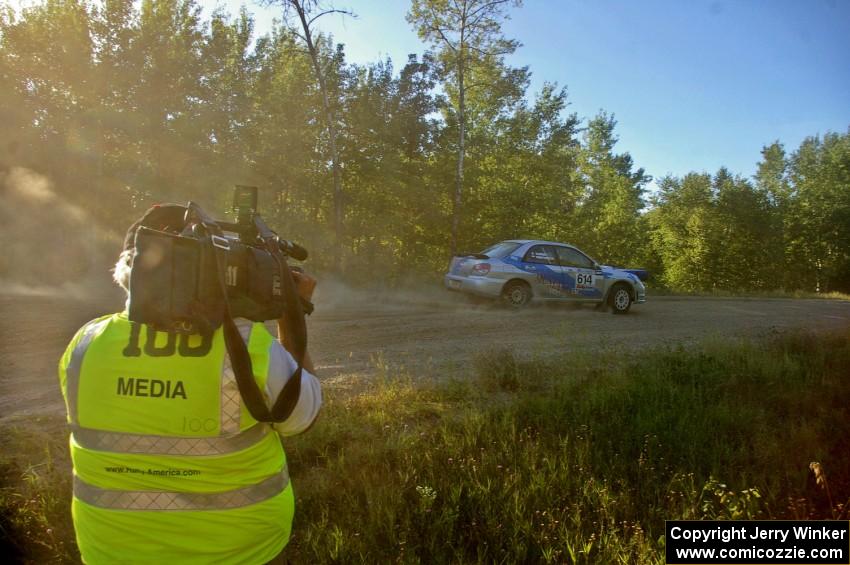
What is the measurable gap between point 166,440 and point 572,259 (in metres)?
12.3

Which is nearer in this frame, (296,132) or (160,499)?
(160,499)

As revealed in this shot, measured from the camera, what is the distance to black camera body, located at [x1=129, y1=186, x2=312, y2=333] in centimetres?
141

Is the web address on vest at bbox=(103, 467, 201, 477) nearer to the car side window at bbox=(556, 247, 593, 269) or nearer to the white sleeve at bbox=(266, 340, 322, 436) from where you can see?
the white sleeve at bbox=(266, 340, 322, 436)

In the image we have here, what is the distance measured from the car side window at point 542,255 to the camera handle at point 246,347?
439 inches

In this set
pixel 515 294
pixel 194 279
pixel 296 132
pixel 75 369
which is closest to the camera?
pixel 194 279

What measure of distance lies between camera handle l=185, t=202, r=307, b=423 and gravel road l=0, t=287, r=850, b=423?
14.5 feet

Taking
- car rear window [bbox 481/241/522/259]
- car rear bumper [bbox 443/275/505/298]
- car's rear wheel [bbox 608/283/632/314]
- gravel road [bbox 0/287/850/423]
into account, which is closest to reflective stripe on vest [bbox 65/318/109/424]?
gravel road [bbox 0/287/850/423]

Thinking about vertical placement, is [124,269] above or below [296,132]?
below

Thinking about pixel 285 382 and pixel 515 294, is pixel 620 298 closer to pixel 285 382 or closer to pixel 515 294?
pixel 515 294

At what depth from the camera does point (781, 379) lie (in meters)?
6.78

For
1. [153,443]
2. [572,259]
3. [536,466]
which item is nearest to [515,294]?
[572,259]

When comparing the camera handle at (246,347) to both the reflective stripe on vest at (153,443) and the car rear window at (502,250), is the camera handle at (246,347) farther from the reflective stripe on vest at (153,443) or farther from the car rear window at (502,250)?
the car rear window at (502,250)

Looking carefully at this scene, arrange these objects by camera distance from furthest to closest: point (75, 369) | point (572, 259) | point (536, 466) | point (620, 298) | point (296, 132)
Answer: point (296, 132)
point (620, 298)
point (572, 259)
point (536, 466)
point (75, 369)

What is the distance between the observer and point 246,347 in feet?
4.93
